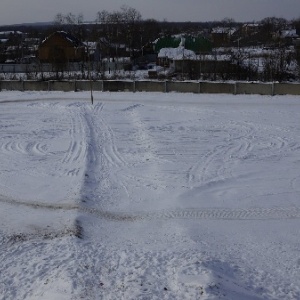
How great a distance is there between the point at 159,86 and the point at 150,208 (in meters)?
22.2

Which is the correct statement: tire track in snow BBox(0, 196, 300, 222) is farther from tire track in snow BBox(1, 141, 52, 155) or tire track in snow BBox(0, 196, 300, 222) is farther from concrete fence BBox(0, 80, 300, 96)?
concrete fence BBox(0, 80, 300, 96)

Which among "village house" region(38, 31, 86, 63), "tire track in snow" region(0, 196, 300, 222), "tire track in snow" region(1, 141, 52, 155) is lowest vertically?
"tire track in snow" region(0, 196, 300, 222)

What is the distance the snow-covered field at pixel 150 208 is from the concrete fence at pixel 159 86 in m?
6.94

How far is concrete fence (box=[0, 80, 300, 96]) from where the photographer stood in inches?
1233

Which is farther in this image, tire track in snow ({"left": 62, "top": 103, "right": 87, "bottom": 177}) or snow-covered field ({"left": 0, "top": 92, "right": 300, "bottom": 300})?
tire track in snow ({"left": 62, "top": 103, "right": 87, "bottom": 177})

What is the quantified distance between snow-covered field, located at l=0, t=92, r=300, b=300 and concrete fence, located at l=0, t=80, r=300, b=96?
22.8 ft

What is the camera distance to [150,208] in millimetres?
12703

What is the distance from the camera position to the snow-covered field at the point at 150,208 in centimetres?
888

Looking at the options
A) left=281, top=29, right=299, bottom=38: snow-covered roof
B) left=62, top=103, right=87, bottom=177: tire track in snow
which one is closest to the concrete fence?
left=62, top=103, right=87, bottom=177: tire track in snow

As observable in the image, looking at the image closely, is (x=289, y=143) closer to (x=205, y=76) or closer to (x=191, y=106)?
(x=191, y=106)

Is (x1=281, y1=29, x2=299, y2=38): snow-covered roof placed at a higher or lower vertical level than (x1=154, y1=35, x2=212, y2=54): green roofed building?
higher

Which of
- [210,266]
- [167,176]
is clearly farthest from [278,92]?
[210,266]

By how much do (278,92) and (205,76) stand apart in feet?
44.0

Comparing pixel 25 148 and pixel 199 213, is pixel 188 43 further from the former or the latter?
pixel 199 213
